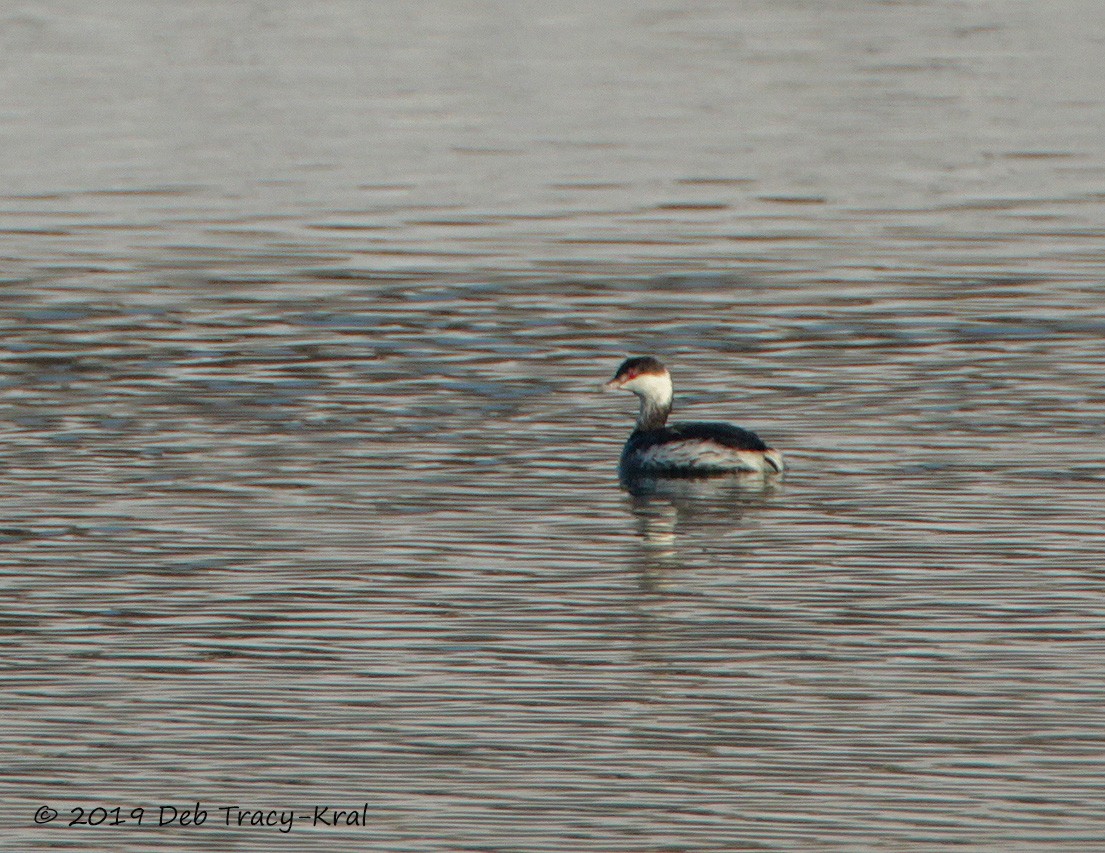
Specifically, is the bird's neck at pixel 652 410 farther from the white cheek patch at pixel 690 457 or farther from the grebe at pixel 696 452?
the white cheek patch at pixel 690 457

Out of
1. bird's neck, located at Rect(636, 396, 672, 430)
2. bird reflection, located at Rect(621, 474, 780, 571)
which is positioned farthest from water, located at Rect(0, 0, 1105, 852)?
bird's neck, located at Rect(636, 396, 672, 430)

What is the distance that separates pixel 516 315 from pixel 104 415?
616 centimetres

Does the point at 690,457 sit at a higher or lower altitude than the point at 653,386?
lower

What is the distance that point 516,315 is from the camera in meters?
28.6

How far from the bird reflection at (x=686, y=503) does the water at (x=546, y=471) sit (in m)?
0.07

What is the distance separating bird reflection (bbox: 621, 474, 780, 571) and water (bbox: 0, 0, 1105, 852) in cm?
7

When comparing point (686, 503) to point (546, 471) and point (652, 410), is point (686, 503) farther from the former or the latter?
point (652, 410)

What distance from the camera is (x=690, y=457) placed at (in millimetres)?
21281

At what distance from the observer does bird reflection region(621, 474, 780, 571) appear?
19188 millimetres

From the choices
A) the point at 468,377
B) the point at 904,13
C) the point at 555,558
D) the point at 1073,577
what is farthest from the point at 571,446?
the point at 904,13

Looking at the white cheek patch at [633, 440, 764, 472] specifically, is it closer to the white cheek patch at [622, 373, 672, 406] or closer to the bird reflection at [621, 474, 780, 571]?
the bird reflection at [621, 474, 780, 571]

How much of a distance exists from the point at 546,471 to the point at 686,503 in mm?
1051

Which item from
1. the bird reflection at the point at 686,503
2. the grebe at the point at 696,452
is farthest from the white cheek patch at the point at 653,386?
the bird reflection at the point at 686,503

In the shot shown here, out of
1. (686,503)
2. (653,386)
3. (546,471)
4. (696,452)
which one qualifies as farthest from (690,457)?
(653,386)
